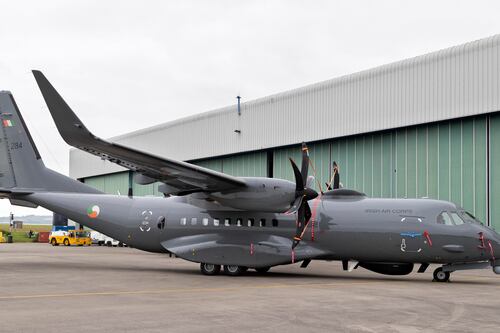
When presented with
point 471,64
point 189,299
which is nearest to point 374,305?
point 189,299

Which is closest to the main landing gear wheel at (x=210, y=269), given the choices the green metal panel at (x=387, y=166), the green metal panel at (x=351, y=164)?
the green metal panel at (x=387, y=166)

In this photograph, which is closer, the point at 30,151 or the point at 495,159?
the point at 30,151

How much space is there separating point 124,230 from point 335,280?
30.9ft

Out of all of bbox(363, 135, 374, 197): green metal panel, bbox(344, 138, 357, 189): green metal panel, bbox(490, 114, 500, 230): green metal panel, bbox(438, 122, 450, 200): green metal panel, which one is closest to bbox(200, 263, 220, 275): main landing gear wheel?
bbox(438, 122, 450, 200): green metal panel

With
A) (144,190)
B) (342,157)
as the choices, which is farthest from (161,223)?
(144,190)

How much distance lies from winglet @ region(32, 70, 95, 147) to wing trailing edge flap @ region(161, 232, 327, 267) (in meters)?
6.46

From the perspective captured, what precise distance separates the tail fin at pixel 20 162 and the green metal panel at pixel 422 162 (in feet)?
58.6

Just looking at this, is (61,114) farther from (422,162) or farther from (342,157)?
(342,157)

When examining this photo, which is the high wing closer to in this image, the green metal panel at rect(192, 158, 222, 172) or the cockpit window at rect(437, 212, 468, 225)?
A: the cockpit window at rect(437, 212, 468, 225)

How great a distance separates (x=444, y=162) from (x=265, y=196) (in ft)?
47.7

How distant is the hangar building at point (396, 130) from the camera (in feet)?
93.2

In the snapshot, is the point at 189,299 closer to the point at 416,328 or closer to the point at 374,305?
the point at 374,305

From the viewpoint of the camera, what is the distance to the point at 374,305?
12961 mm

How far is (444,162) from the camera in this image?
3022cm
